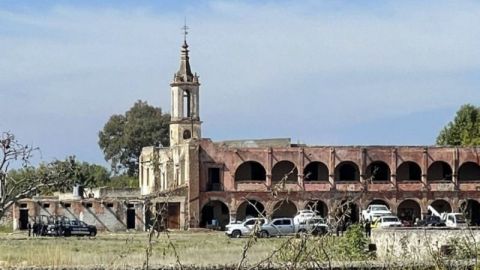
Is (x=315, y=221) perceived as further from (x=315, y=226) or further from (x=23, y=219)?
(x=23, y=219)

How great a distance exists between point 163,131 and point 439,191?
46.3 metres

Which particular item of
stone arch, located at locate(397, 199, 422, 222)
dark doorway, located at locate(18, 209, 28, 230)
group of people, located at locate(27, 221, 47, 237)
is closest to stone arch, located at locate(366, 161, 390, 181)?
stone arch, located at locate(397, 199, 422, 222)

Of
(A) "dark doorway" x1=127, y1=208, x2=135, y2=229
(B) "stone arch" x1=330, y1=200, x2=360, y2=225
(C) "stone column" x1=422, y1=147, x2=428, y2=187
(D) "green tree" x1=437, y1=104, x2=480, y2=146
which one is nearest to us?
(B) "stone arch" x1=330, y1=200, x2=360, y2=225

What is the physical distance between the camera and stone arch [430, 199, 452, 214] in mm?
69188

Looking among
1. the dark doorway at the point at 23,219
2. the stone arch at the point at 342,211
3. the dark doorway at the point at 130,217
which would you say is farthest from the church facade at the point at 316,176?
the stone arch at the point at 342,211

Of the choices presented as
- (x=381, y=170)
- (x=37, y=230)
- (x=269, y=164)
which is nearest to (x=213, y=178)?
(x=269, y=164)

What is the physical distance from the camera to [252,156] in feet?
225

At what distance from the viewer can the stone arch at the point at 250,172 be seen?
2714 inches

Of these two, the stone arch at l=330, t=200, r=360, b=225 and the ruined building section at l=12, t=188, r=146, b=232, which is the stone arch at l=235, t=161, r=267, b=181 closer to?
the ruined building section at l=12, t=188, r=146, b=232

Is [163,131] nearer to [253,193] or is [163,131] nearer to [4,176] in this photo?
[253,193]

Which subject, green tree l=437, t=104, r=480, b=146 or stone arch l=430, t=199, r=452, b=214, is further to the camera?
green tree l=437, t=104, r=480, b=146

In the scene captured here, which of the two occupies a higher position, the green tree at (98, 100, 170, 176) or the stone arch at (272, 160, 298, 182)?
the green tree at (98, 100, 170, 176)

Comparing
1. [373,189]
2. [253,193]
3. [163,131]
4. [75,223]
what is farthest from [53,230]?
[163,131]

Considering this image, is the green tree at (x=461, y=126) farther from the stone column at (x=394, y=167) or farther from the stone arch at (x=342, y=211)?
the stone arch at (x=342, y=211)
